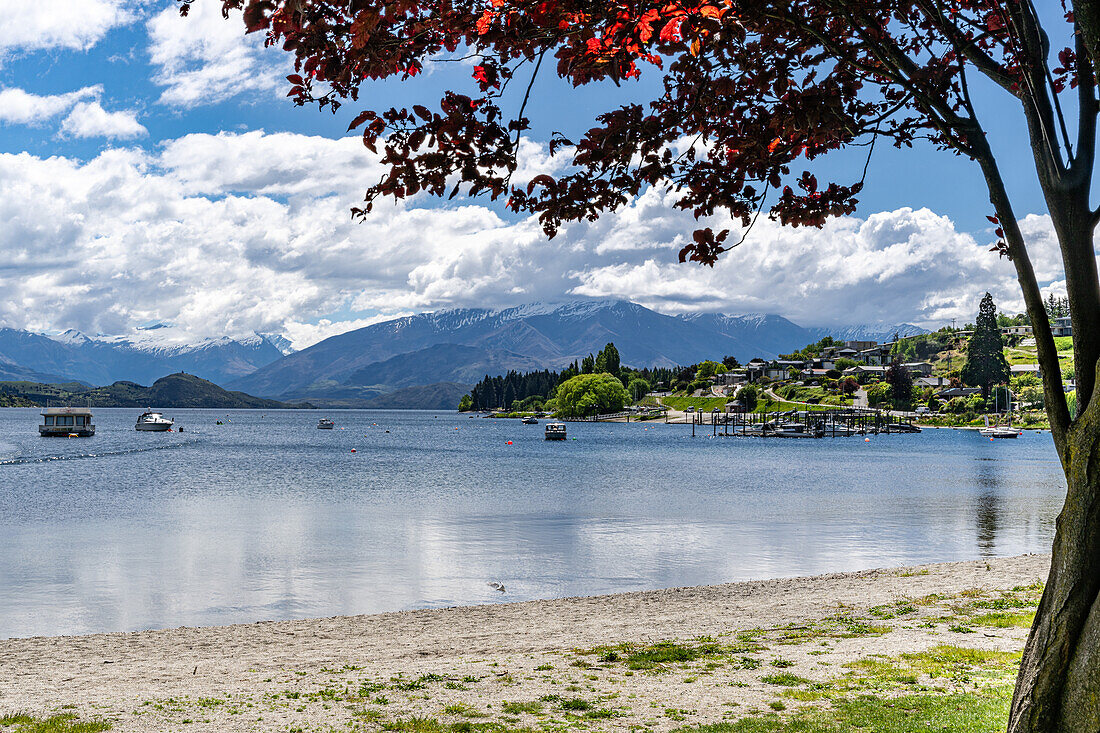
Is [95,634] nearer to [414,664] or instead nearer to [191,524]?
[414,664]

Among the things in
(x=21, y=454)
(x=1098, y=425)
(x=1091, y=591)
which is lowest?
(x=21, y=454)

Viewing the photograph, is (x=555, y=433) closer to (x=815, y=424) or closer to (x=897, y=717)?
(x=815, y=424)

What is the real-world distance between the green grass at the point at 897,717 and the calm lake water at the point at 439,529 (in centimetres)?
1391

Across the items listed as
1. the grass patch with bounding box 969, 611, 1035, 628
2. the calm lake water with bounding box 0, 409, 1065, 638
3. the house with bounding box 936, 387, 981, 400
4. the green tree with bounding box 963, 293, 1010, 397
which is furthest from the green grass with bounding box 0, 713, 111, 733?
the house with bounding box 936, 387, 981, 400

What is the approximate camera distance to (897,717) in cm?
863

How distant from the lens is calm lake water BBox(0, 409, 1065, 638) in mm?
23172

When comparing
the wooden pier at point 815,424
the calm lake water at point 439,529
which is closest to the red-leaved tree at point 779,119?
the calm lake water at point 439,529

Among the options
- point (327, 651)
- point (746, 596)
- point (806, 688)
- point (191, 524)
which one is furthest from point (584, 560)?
point (191, 524)

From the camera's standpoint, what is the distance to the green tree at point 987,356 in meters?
182

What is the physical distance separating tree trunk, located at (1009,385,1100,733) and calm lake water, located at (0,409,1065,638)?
17708 millimetres

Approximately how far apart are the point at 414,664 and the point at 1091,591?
35.3 ft

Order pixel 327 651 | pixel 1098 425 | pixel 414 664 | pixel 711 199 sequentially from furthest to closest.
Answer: pixel 327 651
pixel 414 664
pixel 711 199
pixel 1098 425

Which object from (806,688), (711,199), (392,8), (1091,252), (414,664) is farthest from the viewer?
(414,664)

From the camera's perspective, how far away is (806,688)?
10297 millimetres
